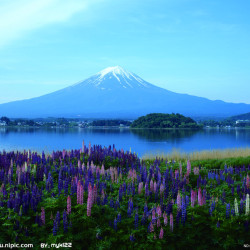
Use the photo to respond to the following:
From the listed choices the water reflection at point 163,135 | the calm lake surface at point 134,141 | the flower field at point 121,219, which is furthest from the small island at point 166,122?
the flower field at point 121,219

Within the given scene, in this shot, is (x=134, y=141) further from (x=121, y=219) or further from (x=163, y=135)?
(x=121, y=219)

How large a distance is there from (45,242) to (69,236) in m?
0.40

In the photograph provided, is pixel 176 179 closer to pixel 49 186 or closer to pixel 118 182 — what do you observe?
pixel 118 182

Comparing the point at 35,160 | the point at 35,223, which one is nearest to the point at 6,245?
the point at 35,223

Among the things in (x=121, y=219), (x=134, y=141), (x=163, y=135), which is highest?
(x=121, y=219)

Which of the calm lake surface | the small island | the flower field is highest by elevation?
the small island

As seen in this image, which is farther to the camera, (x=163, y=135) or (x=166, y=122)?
(x=166, y=122)

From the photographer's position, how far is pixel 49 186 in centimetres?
740

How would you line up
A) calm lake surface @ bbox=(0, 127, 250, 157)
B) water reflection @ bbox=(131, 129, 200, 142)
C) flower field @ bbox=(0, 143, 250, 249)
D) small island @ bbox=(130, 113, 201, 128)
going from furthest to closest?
1. small island @ bbox=(130, 113, 201, 128)
2. water reflection @ bbox=(131, 129, 200, 142)
3. calm lake surface @ bbox=(0, 127, 250, 157)
4. flower field @ bbox=(0, 143, 250, 249)

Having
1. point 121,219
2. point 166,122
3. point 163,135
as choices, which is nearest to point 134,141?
point 163,135

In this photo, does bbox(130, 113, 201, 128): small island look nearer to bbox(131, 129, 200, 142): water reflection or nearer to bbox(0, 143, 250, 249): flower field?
bbox(131, 129, 200, 142): water reflection

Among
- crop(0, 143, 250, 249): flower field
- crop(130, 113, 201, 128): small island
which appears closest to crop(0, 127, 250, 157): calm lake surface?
crop(130, 113, 201, 128): small island

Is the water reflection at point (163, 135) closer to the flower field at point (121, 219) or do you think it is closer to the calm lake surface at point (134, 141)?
the calm lake surface at point (134, 141)

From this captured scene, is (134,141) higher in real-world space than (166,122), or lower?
lower
